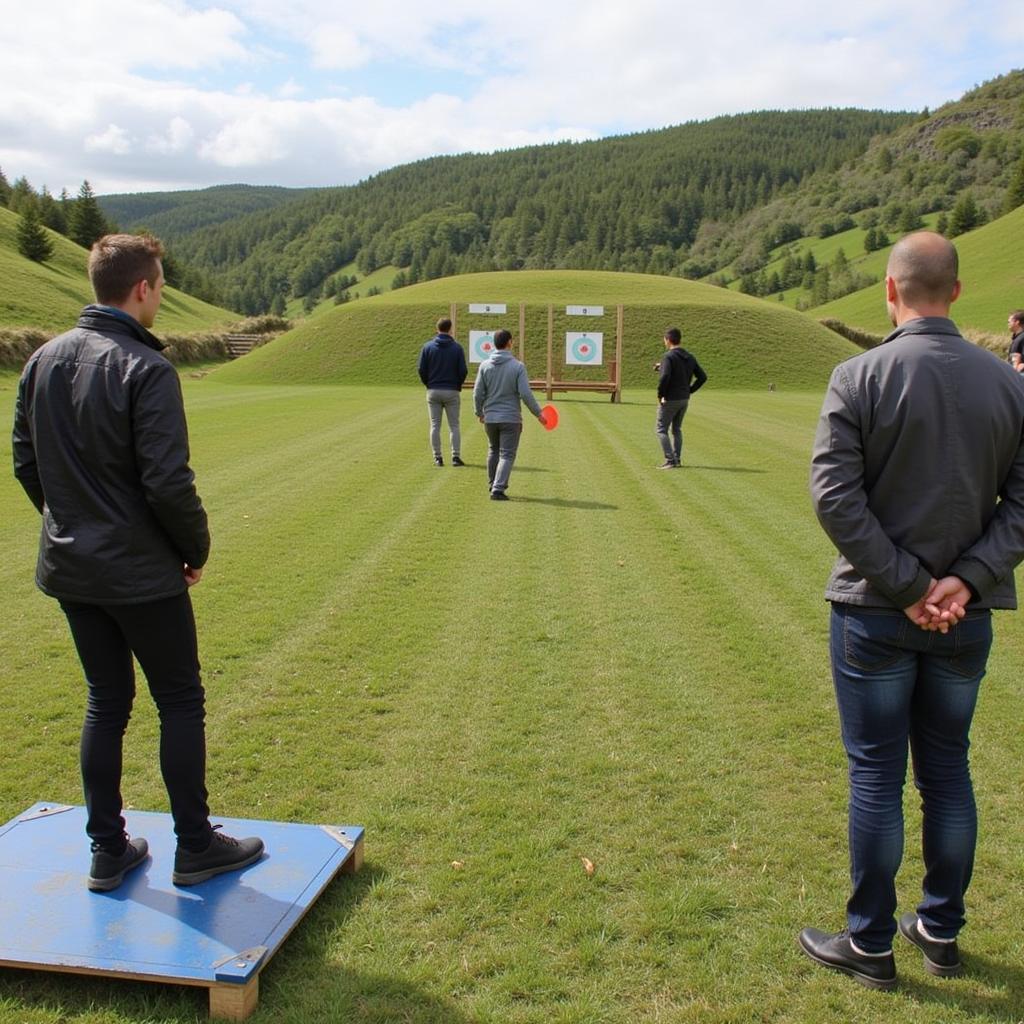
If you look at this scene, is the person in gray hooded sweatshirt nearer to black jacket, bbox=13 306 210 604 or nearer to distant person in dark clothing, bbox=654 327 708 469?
distant person in dark clothing, bbox=654 327 708 469

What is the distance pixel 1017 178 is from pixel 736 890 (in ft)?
436

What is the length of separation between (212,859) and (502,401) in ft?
31.3

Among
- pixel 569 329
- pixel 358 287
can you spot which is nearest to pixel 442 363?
pixel 569 329

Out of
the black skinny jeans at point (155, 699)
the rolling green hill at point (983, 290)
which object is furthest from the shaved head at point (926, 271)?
the rolling green hill at point (983, 290)

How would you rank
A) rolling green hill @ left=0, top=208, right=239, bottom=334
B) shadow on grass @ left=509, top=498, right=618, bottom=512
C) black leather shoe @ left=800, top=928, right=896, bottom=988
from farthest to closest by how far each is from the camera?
rolling green hill @ left=0, top=208, right=239, bottom=334
shadow on grass @ left=509, top=498, right=618, bottom=512
black leather shoe @ left=800, top=928, right=896, bottom=988

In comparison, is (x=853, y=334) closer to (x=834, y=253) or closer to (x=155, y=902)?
(x=155, y=902)

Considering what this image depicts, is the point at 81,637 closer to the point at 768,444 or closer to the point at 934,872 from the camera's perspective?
the point at 934,872

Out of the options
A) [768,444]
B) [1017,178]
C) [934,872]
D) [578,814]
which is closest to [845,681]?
[934,872]

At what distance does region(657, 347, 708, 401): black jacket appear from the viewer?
15711 millimetres

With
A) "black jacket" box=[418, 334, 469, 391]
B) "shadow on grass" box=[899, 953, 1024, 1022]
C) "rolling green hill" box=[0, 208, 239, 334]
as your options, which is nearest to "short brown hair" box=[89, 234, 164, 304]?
"shadow on grass" box=[899, 953, 1024, 1022]

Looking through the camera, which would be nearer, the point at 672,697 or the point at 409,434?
the point at 672,697

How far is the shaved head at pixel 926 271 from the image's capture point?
3.10 m

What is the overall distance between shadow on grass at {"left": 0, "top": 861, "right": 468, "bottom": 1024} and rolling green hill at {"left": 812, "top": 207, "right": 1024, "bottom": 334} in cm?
7308

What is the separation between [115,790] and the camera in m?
3.57
